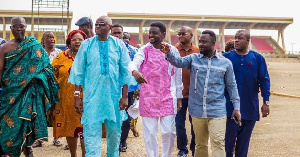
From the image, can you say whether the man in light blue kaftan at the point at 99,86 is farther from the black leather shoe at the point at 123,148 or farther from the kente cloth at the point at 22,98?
the black leather shoe at the point at 123,148

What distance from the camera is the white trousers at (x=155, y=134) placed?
18.9 feet

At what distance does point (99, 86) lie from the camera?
17.0 feet

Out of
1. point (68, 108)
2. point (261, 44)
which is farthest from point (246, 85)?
point (261, 44)

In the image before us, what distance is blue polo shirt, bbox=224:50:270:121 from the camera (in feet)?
18.7

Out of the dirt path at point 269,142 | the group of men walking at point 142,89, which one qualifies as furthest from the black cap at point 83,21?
the dirt path at point 269,142

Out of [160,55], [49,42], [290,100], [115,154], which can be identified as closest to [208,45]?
[160,55]

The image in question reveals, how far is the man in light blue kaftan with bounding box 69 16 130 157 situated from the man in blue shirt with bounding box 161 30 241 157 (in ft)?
1.91

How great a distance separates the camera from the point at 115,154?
5.33 metres

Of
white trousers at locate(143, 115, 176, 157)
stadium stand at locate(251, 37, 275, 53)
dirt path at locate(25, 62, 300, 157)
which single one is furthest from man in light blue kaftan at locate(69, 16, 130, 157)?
stadium stand at locate(251, 37, 275, 53)

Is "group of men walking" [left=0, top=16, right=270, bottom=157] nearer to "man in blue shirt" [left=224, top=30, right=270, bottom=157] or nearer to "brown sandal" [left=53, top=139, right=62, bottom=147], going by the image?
"man in blue shirt" [left=224, top=30, right=270, bottom=157]

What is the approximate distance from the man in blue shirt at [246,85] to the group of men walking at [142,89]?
0.04 feet

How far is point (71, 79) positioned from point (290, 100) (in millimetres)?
12673

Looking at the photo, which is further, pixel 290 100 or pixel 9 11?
pixel 9 11

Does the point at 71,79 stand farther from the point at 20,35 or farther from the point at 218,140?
the point at 218,140
